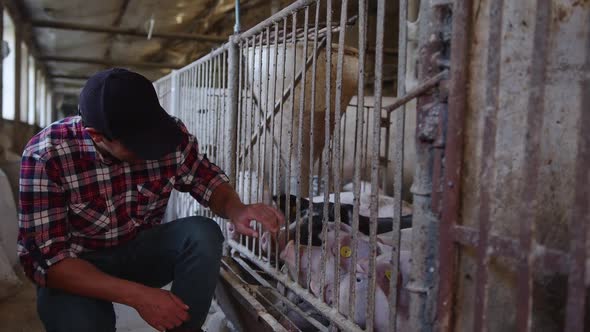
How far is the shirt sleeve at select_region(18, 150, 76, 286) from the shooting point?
67.7 inches

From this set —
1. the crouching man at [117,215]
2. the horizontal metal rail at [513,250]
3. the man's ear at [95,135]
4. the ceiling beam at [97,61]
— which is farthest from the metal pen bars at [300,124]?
the ceiling beam at [97,61]

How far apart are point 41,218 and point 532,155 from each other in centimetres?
155

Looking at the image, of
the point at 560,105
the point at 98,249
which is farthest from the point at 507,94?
the point at 98,249

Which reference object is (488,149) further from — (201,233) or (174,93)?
(174,93)

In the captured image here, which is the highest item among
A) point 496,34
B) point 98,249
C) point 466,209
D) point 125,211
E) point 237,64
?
point 237,64

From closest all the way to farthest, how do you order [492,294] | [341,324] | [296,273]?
[492,294] → [341,324] → [296,273]

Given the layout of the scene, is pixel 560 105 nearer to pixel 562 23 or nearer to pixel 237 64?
pixel 562 23

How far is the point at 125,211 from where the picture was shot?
205 centimetres

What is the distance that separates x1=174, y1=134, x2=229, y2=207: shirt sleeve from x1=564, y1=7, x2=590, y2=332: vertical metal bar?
154 cm

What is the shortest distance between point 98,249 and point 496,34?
5.49ft

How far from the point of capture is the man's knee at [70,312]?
178 centimetres

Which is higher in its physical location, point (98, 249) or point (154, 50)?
point (154, 50)

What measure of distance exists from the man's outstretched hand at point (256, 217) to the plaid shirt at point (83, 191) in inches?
8.9

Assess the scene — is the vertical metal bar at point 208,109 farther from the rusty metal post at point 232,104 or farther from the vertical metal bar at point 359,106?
the vertical metal bar at point 359,106
